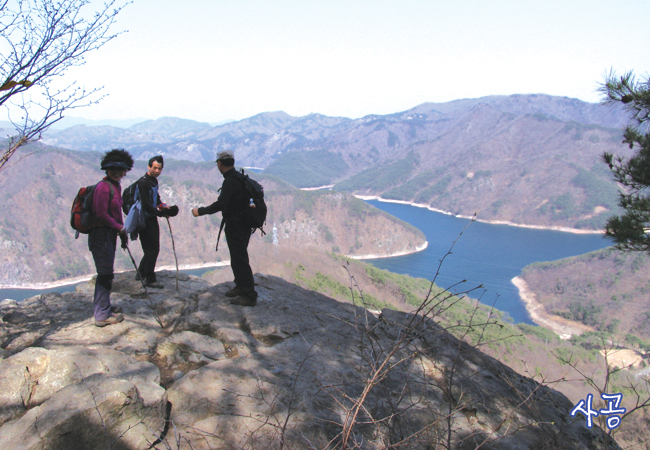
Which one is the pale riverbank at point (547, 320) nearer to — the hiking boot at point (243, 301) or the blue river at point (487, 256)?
the blue river at point (487, 256)

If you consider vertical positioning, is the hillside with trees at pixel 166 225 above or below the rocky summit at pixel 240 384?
below

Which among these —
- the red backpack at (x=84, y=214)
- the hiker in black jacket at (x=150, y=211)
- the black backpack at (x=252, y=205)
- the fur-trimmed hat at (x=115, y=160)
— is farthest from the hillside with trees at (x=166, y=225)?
the red backpack at (x=84, y=214)

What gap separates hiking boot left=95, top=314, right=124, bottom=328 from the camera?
189 inches

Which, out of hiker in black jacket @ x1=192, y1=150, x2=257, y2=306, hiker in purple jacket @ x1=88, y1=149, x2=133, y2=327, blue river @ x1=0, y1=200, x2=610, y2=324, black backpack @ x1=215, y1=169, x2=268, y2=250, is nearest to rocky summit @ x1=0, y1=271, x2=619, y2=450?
hiker in purple jacket @ x1=88, y1=149, x2=133, y2=327

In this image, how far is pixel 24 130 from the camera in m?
4.73

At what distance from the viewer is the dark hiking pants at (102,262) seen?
186 inches

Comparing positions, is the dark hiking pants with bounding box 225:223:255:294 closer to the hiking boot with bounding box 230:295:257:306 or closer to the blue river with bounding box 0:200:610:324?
the hiking boot with bounding box 230:295:257:306

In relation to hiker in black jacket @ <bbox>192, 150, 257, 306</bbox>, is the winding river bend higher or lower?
lower

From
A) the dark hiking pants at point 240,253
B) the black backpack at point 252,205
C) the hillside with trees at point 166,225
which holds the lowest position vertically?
the hillside with trees at point 166,225

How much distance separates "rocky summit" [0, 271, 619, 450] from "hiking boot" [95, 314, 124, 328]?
0.07m

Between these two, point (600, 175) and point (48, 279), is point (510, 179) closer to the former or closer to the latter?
point (600, 175)

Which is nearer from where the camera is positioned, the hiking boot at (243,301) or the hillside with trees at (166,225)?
the hiking boot at (243,301)

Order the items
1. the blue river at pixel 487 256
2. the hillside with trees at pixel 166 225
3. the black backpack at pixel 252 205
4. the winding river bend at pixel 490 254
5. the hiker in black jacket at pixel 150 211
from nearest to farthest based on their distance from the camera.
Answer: the black backpack at pixel 252 205 → the hiker in black jacket at pixel 150 211 → the winding river bend at pixel 490 254 → the blue river at pixel 487 256 → the hillside with trees at pixel 166 225

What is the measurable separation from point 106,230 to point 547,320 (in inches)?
3140
